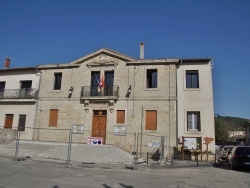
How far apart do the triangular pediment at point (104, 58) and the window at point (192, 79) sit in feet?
17.6

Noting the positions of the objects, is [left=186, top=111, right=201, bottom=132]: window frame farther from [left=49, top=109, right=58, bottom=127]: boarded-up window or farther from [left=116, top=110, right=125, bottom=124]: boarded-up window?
[left=49, top=109, right=58, bottom=127]: boarded-up window

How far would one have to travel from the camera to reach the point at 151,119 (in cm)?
2127

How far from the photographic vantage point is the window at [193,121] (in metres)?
20.6

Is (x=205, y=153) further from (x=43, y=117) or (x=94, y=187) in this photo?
(x=43, y=117)

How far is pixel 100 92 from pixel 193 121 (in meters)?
8.56

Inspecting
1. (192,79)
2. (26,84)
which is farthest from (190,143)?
(26,84)

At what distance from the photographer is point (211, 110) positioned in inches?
800

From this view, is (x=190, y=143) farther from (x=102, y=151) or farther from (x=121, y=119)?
(x=102, y=151)

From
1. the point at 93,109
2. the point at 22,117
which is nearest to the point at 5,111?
the point at 22,117

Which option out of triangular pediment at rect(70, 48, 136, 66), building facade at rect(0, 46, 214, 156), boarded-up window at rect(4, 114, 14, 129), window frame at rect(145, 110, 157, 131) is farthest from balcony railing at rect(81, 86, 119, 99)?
boarded-up window at rect(4, 114, 14, 129)

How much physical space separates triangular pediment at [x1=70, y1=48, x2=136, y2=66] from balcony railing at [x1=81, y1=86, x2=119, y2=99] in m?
2.40

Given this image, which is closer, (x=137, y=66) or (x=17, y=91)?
(x=137, y=66)

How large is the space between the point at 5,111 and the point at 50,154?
11.1m

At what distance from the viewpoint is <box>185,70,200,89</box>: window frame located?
2140 cm
